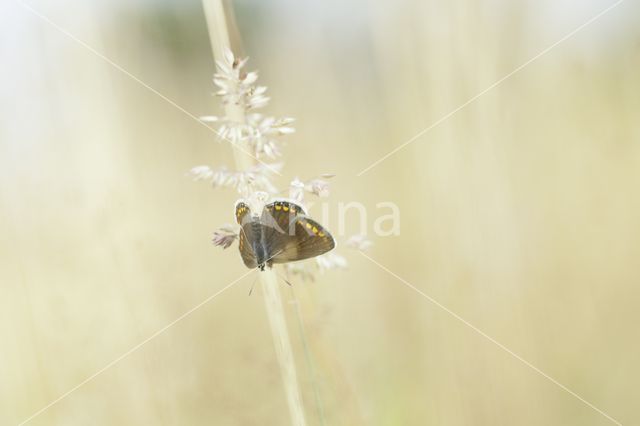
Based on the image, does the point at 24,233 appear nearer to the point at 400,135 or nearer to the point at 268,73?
the point at 268,73

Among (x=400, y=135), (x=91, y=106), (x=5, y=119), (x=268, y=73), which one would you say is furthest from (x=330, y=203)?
(x=5, y=119)

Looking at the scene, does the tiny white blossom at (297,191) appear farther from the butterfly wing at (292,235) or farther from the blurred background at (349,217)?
the blurred background at (349,217)

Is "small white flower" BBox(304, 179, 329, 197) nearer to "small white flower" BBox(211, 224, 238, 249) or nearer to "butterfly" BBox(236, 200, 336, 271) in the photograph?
"butterfly" BBox(236, 200, 336, 271)

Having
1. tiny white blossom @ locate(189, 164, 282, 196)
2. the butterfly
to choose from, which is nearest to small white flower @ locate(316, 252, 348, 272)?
the butterfly

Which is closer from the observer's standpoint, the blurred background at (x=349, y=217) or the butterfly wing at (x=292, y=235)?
the butterfly wing at (x=292, y=235)

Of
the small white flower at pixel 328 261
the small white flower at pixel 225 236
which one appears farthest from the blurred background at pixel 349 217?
the small white flower at pixel 225 236
